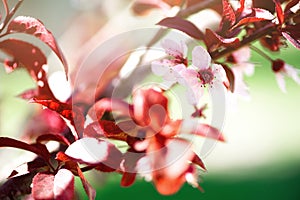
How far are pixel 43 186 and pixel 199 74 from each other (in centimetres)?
15

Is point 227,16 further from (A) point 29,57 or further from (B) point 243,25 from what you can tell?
(A) point 29,57

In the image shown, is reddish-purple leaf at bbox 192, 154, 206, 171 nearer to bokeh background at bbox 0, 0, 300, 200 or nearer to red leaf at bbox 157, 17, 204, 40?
red leaf at bbox 157, 17, 204, 40

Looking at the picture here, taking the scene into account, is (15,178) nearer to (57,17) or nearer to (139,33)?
(139,33)

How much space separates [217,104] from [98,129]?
11 cm

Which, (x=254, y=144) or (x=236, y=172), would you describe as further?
(x=254, y=144)

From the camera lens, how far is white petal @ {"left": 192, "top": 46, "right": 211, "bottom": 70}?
1.44 feet

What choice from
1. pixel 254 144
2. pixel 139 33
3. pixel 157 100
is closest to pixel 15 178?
pixel 157 100

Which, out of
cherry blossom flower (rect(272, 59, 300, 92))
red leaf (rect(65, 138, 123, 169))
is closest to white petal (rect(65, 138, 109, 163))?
red leaf (rect(65, 138, 123, 169))

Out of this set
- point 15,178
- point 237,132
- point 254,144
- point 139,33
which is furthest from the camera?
point 237,132

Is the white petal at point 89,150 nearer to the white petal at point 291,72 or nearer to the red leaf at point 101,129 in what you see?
the red leaf at point 101,129

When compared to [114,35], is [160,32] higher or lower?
higher

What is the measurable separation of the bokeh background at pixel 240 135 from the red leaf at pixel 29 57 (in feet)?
1.24

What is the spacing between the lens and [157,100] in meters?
0.53

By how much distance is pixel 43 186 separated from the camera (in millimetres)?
402
